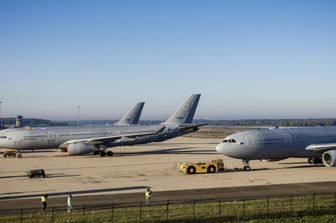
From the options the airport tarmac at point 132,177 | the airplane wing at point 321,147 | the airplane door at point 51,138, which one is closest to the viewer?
the airport tarmac at point 132,177

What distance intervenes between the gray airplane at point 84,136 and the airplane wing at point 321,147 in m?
26.7

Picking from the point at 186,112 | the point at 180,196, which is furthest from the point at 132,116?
the point at 180,196

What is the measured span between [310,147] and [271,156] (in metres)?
4.84

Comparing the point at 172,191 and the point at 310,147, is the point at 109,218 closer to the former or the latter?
the point at 172,191

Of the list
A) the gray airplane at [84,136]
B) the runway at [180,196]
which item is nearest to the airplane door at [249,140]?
the runway at [180,196]

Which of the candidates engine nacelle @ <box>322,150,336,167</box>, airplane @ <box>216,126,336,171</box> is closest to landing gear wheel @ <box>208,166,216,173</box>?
airplane @ <box>216,126,336,171</box>

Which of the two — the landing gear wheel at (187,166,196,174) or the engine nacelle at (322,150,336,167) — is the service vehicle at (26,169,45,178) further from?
the engine nacelle at (322,150,336,167)

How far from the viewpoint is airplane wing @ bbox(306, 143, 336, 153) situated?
161ft

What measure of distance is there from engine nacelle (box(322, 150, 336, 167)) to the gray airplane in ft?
93.4

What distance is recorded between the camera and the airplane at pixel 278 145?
4797cm

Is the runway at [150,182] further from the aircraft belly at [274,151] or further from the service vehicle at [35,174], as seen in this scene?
the aircraft belly at [274,151]

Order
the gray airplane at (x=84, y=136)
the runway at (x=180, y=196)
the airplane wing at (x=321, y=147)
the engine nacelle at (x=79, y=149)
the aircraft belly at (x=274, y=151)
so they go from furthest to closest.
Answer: the gray airplane at (x=84, y=136)
the engine nacelle at (x=79, y=149)
the airplane wing at (x=321, y=147)
the aircraft belly at (x=274, y=151)
the runway at (x=180, y=196)

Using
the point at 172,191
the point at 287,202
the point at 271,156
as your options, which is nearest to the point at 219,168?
the point at 271,156

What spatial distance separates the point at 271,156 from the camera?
49.4 meters
